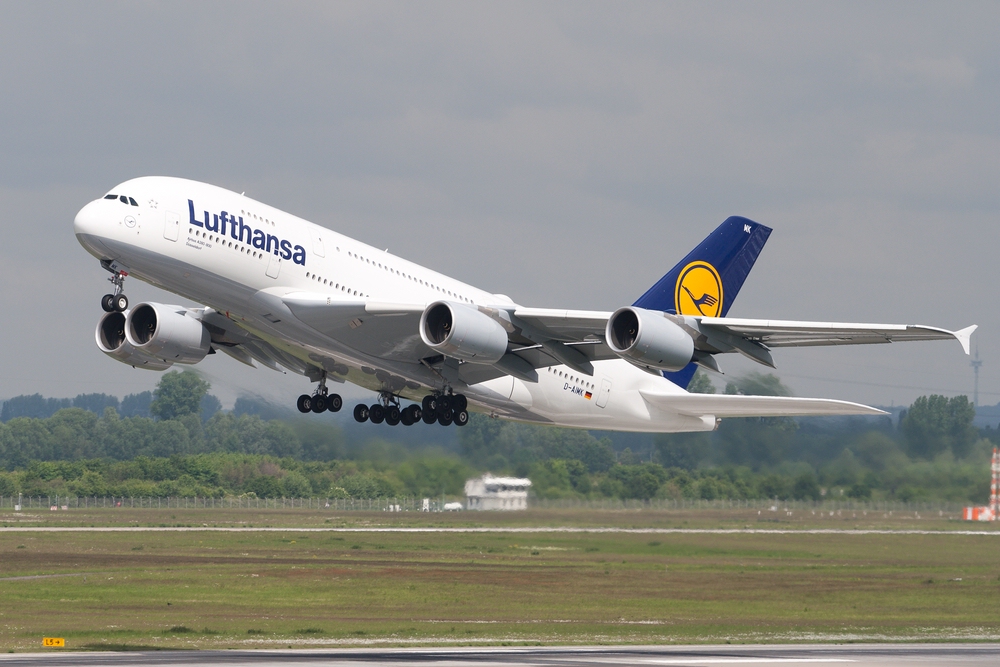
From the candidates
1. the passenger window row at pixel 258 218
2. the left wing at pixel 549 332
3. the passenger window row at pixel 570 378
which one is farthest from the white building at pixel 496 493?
the passenger window row at pixel 258 218

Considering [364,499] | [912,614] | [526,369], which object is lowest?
[912,614]

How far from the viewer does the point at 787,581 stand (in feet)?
194

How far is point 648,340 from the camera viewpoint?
1294 inches

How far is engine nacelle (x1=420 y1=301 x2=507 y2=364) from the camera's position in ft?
112

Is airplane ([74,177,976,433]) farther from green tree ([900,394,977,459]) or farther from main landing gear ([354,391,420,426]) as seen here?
green tree ([900,394,977,459])

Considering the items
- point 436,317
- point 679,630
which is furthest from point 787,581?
point 436,317

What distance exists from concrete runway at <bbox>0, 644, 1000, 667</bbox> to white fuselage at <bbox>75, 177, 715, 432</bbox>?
8.06 m

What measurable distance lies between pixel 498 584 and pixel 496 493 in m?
6.15

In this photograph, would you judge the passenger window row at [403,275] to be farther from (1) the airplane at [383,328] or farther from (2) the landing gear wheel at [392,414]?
(2) the landing gear wheel at [392,414]

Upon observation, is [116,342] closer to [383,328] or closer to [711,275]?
[383,328]

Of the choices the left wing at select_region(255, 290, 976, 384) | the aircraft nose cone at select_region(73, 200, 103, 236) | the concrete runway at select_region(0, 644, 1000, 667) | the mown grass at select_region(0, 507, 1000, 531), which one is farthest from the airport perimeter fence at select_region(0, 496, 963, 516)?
the aircraft nose cone at select_region(73, 200, 103, 236)

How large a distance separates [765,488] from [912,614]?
25.6 ft

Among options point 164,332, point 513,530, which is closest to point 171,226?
point 164,332

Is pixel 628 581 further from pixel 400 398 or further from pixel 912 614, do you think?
pixel 400 398
